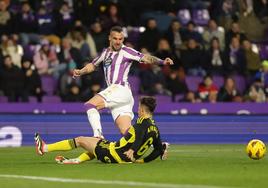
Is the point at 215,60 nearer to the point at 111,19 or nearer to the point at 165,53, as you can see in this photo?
the point at 165,53

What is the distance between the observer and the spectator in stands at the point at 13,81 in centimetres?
2216

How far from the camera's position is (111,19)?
79.5 feet

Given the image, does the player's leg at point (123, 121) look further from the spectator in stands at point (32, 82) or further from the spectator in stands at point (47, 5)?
the spectator in stands at point (47, 5)

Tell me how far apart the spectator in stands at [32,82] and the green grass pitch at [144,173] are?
23.9 ft

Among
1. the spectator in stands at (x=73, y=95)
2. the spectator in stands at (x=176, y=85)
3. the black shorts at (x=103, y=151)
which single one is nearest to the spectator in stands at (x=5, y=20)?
the spectator in stands at (x=73, y=95)

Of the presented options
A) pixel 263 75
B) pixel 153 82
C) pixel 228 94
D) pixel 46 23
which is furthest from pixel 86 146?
pixel 46 23

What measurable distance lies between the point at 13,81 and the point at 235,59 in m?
6.19

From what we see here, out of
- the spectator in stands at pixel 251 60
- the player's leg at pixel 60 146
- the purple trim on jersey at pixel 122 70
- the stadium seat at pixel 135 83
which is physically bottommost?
the player's leg at pixel 60 146

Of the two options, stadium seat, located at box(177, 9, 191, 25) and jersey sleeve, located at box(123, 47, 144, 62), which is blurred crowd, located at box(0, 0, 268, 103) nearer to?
stadium seat, located at box(177, 9, 191, 25)

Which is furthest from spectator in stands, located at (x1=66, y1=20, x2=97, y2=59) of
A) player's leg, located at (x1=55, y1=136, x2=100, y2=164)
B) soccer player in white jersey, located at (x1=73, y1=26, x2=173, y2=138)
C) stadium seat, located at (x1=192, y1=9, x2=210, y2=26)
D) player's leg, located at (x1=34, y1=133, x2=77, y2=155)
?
player's leg, located at (x1=55, y1=136, x2=100, y2=164)

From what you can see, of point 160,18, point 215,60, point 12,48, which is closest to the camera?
point 12,48

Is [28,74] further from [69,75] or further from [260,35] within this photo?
[260,35]

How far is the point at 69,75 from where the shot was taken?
896 inches

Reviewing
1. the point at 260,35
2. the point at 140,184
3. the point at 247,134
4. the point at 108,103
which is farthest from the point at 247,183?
the point at 260,35
